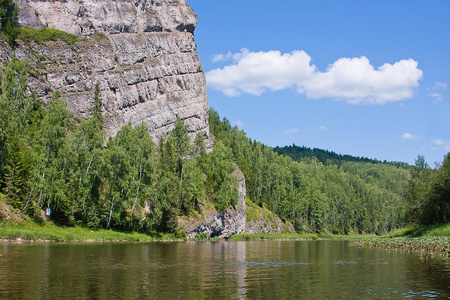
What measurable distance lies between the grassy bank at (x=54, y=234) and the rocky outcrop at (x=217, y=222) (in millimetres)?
14173

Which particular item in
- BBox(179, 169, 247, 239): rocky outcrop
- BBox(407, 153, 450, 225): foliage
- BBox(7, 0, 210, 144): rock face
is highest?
BBox(7, 0, 210, 144): rock face

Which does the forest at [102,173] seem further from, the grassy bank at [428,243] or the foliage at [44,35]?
the foliage at [44,35]

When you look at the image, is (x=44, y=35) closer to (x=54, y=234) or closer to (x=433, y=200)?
(x=54, y=234)

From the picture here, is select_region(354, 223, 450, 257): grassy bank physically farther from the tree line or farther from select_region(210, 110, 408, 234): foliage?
select_region(210, 110, 408, 234): foliage

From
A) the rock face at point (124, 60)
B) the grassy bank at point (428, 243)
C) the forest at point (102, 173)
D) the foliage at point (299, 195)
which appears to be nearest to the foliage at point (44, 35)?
the rock face at point (124, 60)

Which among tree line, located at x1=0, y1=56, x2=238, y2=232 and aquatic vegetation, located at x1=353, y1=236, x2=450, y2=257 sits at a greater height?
tree line, located at x1=0, y1=56, x2=238, y2=232

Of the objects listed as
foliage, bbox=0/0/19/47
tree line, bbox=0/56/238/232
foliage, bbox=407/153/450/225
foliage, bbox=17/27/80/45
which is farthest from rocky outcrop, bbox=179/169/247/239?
foliage, bbox=0/0/19/47

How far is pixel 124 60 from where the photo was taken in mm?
107812

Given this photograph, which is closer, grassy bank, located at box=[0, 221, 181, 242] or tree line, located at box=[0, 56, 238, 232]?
grassy bank, located at box=[0, 221, 181, 242]

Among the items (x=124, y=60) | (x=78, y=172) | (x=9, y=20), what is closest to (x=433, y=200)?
(x=78, y=172)

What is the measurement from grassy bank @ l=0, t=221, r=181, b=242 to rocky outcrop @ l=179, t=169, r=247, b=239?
46.5 feet

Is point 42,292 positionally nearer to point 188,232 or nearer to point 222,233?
point 188,232

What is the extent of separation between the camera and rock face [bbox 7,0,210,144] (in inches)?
3740

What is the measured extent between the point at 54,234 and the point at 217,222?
4763 cm
